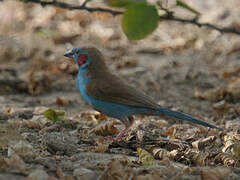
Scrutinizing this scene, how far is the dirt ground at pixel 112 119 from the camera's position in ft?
9.83

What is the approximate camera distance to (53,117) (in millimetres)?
4168

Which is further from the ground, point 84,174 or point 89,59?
point 89,59

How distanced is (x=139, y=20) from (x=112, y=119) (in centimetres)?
197

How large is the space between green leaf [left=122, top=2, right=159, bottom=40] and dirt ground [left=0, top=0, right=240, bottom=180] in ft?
2.83

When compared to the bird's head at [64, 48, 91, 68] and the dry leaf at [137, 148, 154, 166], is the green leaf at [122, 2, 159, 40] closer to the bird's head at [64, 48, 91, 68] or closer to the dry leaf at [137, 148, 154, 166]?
the dry leaf at [137, 148, 154, 166]

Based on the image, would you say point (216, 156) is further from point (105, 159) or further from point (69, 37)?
point (69, 37)

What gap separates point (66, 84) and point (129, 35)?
9.78ft

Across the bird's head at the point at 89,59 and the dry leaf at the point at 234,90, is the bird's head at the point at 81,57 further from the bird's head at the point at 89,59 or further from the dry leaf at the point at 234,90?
the dry leaf at the point at 234,90

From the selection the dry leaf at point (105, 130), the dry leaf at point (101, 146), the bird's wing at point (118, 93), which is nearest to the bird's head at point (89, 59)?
→ the bird's wing at point (118, 93)

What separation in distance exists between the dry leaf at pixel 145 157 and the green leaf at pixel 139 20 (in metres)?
0.83

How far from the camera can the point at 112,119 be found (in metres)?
4.79

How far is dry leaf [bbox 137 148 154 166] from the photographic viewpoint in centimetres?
320

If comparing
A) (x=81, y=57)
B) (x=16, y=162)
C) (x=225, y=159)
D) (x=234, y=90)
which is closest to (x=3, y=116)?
(x=81, y=57)

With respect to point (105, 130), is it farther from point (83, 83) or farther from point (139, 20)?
point (139, 20)
